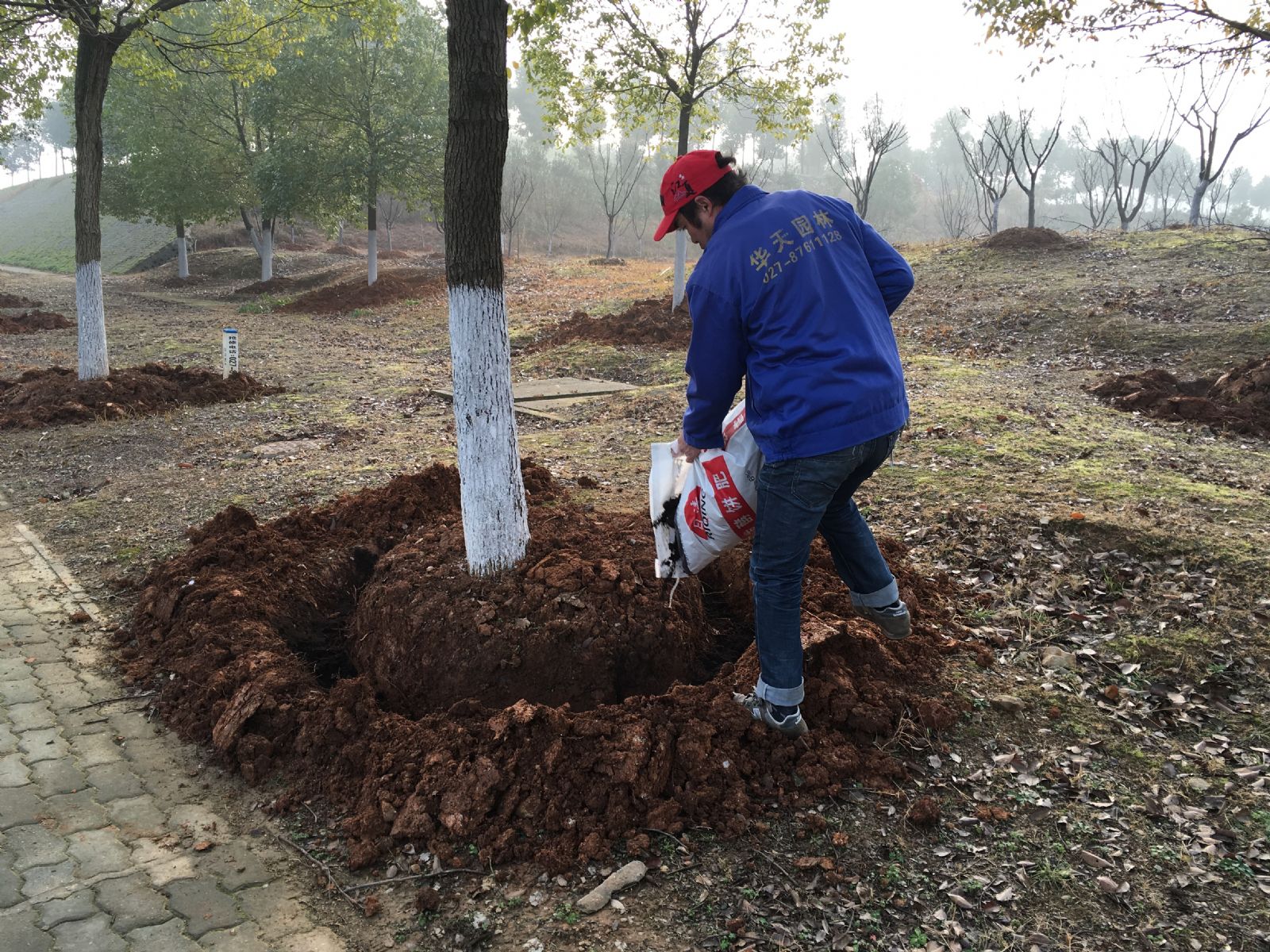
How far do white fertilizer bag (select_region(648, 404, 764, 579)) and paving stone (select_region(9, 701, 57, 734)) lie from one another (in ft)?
8.66

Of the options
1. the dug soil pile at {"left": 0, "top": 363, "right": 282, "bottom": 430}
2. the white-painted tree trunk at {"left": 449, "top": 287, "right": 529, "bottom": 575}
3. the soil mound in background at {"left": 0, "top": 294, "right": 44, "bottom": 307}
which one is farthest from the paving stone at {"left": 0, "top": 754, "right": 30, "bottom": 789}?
the soil mound in background at {"left": 0, "top": 294, "right": 44, "bottom": 307}

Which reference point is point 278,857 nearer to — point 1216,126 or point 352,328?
point 352,328

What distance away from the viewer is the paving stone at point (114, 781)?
2.93 m

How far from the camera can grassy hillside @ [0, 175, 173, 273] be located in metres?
37.1

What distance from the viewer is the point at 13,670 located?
377 centimetres

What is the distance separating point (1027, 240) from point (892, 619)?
686 inches

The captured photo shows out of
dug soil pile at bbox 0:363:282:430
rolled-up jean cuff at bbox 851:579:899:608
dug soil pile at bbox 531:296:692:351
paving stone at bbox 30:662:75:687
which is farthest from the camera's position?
dug soil pile at bbox 531:296:692:351

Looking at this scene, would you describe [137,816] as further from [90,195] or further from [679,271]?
[679,271]

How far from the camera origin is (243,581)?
413 cm

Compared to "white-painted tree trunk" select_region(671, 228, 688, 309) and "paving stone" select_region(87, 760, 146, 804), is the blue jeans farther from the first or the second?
"white-painted tree trunk" select_region(671, 228, 688, 309)

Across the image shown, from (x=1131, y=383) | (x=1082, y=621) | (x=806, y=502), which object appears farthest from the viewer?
(x=1131, y=383)

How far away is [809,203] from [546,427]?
6168 millimetres

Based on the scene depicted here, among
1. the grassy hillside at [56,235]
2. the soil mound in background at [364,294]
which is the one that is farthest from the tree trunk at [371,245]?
the grassy hillside at [56,235]

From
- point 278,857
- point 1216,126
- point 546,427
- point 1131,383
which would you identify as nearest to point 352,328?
point 546,427
